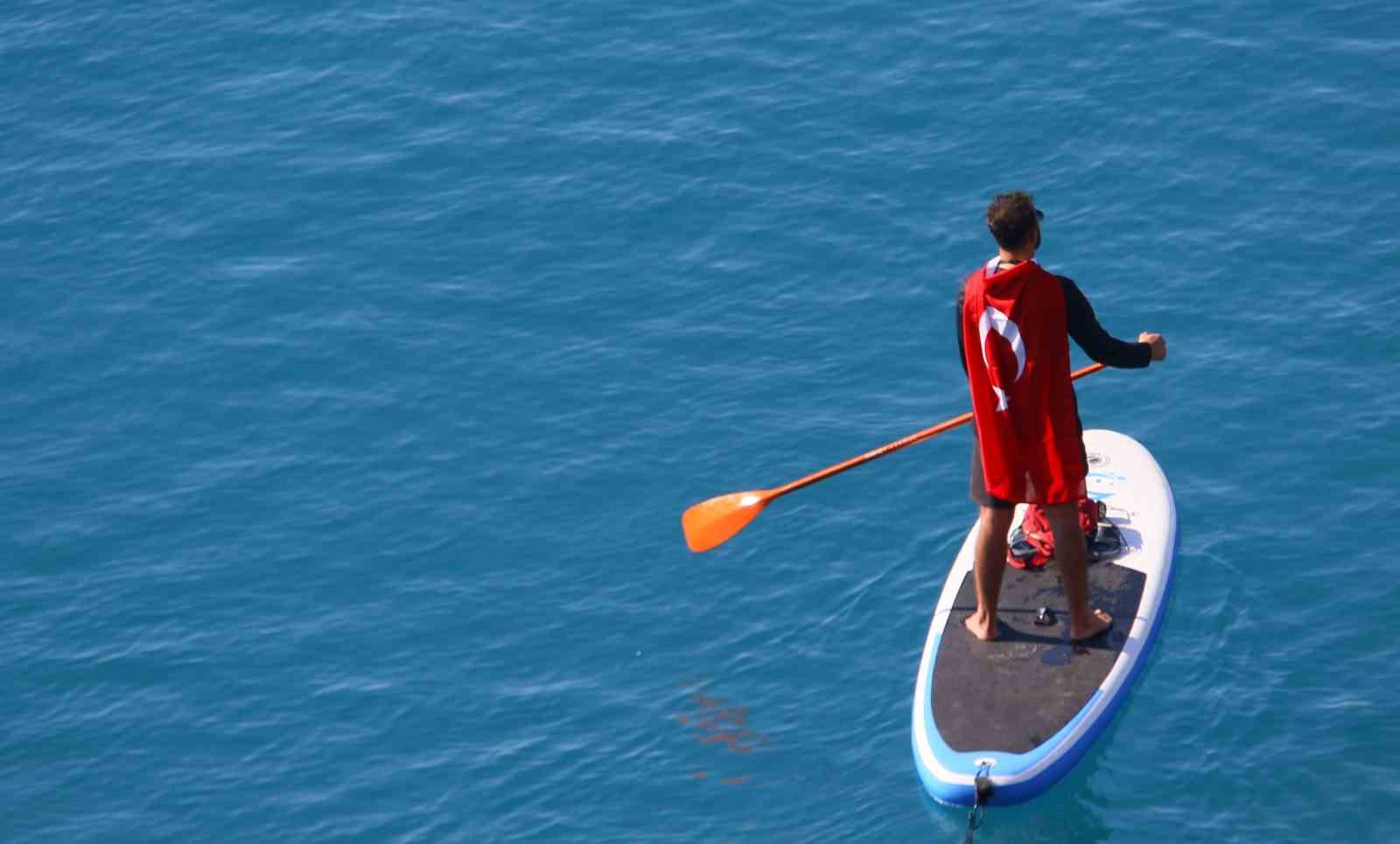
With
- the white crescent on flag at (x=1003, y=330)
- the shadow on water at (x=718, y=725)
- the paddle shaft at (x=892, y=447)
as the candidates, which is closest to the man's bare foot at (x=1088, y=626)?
the paddle shaft at (x=892, y=447)

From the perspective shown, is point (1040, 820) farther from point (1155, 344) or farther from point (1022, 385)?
point (1155, 344)

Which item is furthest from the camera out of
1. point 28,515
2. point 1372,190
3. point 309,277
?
point 309,277

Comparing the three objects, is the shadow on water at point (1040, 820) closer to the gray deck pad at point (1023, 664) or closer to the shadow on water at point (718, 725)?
the gray deck pad at point (1023, 664)

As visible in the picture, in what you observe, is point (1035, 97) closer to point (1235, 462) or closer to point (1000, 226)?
point (1235, 462)

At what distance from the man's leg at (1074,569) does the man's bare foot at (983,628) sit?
397mm

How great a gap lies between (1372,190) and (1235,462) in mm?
3049

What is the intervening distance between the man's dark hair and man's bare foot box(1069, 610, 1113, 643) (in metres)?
2.13

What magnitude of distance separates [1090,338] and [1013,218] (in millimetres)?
742

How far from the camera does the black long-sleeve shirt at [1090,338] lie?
8.54 m

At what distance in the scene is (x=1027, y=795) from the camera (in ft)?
28.7

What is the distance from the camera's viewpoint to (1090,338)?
8.63m

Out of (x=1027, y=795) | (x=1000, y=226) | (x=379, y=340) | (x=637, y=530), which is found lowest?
(x=1027, y=795)

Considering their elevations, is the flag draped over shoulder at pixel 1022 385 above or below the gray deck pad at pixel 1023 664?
above

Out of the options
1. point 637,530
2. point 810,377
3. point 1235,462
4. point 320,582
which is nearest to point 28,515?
point 320,582
